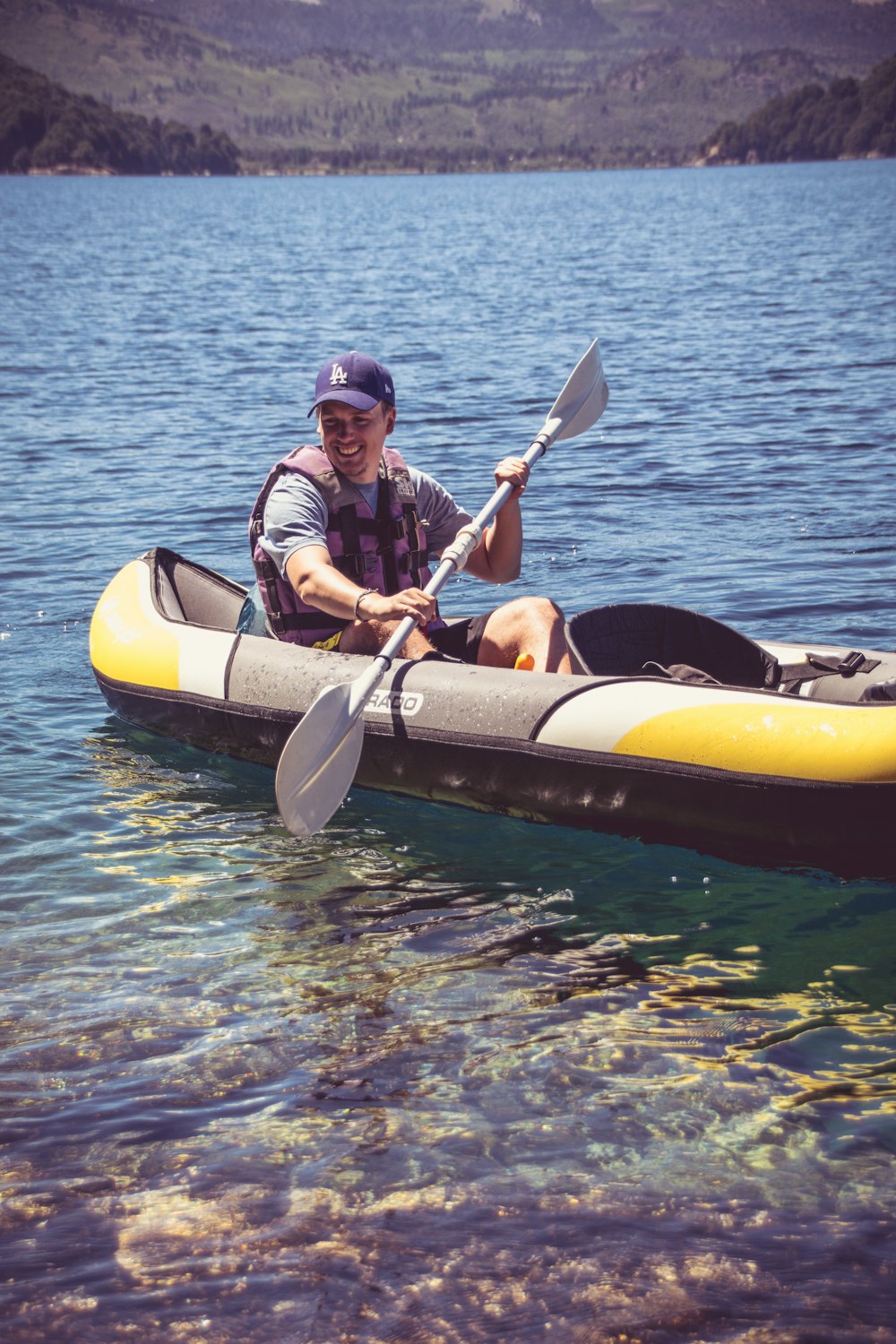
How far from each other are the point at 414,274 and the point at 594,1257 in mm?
31566

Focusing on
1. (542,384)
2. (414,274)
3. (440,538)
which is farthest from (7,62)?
(440,538)

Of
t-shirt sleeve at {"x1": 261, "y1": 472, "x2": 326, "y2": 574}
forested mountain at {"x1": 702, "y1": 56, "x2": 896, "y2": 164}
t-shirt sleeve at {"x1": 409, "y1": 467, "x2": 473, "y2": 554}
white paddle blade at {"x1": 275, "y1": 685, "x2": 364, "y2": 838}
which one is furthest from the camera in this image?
forested mountain at {"x1": 702, "y1": 56, "x2": 896, "y2": 164}

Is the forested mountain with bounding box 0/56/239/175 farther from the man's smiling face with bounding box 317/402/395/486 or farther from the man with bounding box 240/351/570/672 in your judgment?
the man's smiling face with bounding box 317/402/395/486

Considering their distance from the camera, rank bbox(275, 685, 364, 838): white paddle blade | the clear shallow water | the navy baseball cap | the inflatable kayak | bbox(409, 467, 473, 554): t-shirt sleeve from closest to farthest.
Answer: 1. the clear shallow water
2. the inflatable kayak
3. bbox(275, 685, 364, 838): white paddle blade
4. the navy baseball cap
5. bbox(409, 467, 473, 554): t-shirt sleeve

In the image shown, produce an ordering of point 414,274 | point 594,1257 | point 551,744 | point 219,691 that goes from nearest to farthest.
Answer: point 594,1257 < point 551,744 < point 219,691 < point 414,274

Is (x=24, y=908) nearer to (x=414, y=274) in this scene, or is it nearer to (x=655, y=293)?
(x=655, y=293)

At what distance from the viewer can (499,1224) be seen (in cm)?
293

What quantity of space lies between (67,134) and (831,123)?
77.3 m

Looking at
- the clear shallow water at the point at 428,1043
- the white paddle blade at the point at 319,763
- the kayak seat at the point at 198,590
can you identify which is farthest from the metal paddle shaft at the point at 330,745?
the kayak seat at the point at 198,590

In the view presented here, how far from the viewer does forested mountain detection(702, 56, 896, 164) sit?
462 feet

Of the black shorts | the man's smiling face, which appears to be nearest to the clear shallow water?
the black shorts

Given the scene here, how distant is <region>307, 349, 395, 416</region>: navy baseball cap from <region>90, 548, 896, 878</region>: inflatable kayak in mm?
903

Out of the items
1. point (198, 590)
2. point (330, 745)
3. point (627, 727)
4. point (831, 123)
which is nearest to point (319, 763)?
point (330, 745)

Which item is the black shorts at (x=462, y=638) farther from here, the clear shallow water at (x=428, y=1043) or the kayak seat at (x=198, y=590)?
the kayak seat at (x=198, y=590)
